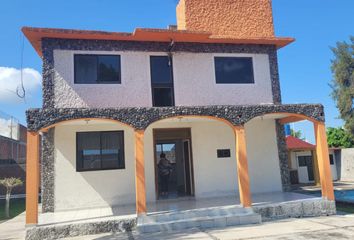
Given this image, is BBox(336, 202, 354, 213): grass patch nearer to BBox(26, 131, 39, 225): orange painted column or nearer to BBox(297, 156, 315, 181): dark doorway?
BBox(26, 131, 39, 225): orange painted column

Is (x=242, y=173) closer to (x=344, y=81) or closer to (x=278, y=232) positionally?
(x=278, y=232)

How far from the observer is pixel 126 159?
1114cm

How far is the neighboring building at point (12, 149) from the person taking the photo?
18578 mm

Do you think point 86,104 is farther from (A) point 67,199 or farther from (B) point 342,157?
(B) point 342,157

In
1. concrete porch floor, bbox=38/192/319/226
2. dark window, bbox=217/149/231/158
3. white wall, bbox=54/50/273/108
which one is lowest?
concrete porch floor, bbox=38/192/319/226

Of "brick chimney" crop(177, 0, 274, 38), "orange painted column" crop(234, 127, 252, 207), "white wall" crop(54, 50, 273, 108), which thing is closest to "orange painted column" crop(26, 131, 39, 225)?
"white wall" crop(54, 50, 273, 108)

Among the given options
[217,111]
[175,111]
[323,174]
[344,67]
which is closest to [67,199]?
[175,111]

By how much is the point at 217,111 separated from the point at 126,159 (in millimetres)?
3777

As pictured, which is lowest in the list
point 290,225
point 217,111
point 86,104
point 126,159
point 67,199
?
point 290,225

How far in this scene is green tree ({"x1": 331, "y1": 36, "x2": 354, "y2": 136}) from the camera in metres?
29.0

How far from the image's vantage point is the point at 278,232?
7.73 m

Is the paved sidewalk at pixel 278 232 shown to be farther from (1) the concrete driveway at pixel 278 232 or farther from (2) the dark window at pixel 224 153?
(2) the dark window at pixel 224 153

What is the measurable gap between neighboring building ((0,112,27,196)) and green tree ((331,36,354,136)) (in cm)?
2731

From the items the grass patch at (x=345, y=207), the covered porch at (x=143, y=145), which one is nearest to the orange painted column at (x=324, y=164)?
the covered porch at (x=143, y=145)
